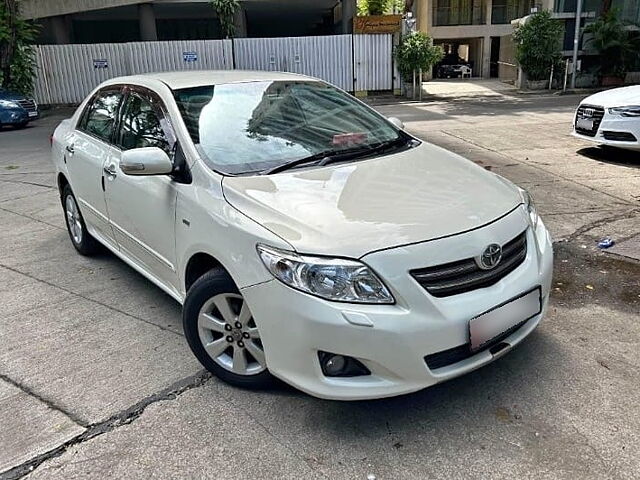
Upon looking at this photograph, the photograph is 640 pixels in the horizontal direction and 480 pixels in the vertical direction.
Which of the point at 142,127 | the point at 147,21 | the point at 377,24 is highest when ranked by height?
the point at 147,21

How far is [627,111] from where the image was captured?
7.59 m

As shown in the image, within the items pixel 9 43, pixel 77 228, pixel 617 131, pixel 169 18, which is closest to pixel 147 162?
pixel 77 228

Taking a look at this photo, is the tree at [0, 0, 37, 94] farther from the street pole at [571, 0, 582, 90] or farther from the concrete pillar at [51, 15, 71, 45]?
the street pole at [571, 0, 582, 90]

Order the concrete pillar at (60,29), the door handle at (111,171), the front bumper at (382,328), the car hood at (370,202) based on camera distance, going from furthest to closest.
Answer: the concrete pillar at (60,29) < the door handle at (111,171) < the car hood at (370,202) < the front bumper at (382,328)

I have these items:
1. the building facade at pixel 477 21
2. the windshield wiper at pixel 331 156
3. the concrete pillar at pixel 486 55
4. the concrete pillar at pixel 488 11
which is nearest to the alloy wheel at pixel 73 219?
the windshield wiper at pixel 331 156

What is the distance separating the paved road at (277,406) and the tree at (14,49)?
1651 centimetres

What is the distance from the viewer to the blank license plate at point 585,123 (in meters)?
8.14

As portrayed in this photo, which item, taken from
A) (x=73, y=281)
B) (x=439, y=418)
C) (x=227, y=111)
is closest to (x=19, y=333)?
(x=73, y=281)

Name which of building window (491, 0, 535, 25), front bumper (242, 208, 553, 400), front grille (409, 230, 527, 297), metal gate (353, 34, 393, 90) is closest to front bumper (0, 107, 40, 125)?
metal gate (353, 34, 393, 90)

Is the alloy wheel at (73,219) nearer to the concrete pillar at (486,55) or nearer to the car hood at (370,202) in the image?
the car hood at (370,202)

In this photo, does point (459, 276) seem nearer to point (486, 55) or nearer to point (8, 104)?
point (8, 104)

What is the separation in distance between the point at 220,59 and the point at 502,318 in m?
20.0

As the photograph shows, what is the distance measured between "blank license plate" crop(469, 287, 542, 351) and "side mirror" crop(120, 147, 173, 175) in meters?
1.83

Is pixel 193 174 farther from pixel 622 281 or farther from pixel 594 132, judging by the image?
pixel 594 132
